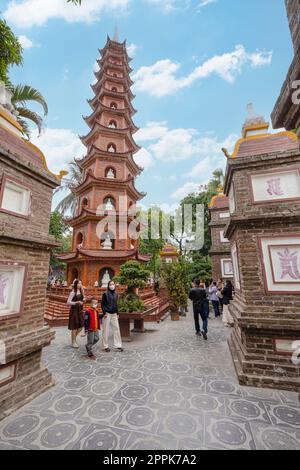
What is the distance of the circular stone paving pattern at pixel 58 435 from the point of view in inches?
95.8

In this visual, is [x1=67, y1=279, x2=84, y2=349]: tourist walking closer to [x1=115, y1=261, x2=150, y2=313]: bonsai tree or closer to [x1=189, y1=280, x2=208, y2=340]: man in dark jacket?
→ [x1=115, y1=261, x2=150, y2=313]: bonsai tree

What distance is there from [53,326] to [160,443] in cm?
807

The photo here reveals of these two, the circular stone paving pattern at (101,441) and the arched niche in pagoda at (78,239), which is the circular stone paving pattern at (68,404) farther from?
the arched niche in pagoda at (78,239)

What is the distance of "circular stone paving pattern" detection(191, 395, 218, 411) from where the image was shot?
3061 millimetres

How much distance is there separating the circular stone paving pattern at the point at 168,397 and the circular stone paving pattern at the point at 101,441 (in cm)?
95

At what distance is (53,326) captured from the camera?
907cm

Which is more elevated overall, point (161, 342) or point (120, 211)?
point (120, 211)

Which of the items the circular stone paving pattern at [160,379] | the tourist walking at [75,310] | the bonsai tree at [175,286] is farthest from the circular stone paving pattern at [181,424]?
the bonsai tree at [175,286]

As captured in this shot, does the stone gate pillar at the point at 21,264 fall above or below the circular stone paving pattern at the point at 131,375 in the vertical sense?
above

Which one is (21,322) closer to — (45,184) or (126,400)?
(126,400)

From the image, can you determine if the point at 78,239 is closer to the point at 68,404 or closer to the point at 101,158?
the point at 101,158

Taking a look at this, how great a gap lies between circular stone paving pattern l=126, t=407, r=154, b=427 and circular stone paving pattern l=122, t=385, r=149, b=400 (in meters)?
0.34

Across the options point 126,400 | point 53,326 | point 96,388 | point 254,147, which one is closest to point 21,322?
point 96,388

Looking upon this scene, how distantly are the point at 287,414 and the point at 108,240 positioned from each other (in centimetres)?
1248
